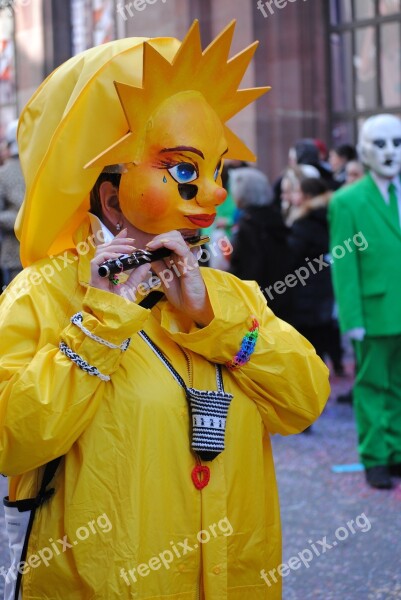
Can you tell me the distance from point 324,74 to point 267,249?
487cm

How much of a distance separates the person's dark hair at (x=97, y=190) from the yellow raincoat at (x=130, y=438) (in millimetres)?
84

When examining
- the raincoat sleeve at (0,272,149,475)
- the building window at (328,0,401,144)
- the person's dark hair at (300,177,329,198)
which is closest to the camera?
the raincoat sleeve at (0,272,149,475)

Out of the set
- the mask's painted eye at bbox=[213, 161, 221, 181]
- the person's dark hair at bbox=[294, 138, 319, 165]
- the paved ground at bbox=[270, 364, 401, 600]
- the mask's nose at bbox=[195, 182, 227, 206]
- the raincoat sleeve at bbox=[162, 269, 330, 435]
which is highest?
the mask's painted eye at bbox=[213, 161, 221, 181]

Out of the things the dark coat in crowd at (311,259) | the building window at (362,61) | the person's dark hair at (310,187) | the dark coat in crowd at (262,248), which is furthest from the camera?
the building window at (362,61)

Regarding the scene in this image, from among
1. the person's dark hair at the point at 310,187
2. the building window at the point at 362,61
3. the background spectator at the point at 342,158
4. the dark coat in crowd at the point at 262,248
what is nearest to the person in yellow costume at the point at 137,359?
the dark coat in crowd at the point at 262,248

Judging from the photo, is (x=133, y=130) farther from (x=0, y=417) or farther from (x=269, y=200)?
(x=269, y=200)

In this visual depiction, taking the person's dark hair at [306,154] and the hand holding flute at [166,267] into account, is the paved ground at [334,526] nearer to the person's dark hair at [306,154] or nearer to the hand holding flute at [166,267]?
the hand holding flute at [166,267]

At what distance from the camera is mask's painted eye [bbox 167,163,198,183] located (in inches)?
99.0

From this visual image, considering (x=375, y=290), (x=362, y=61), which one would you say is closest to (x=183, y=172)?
(x=375, y=290)

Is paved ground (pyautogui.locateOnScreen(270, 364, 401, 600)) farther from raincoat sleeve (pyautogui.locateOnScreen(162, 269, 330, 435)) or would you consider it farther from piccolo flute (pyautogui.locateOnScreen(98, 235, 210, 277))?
piccolo flute (pyautogui.locateOnScreen(98, 235, 210, 277))

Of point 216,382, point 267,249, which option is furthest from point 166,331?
point 267,249

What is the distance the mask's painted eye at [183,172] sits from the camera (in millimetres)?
2516

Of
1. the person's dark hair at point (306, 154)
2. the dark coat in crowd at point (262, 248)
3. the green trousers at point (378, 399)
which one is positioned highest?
the person's dark hair at point (306, 154)

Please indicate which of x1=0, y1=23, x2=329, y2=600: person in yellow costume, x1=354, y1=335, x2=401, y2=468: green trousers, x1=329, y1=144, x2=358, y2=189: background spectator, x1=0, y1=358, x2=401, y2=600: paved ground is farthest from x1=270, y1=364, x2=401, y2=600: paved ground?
x1=329, y1=144, x2=358, y2=189: background spectator
